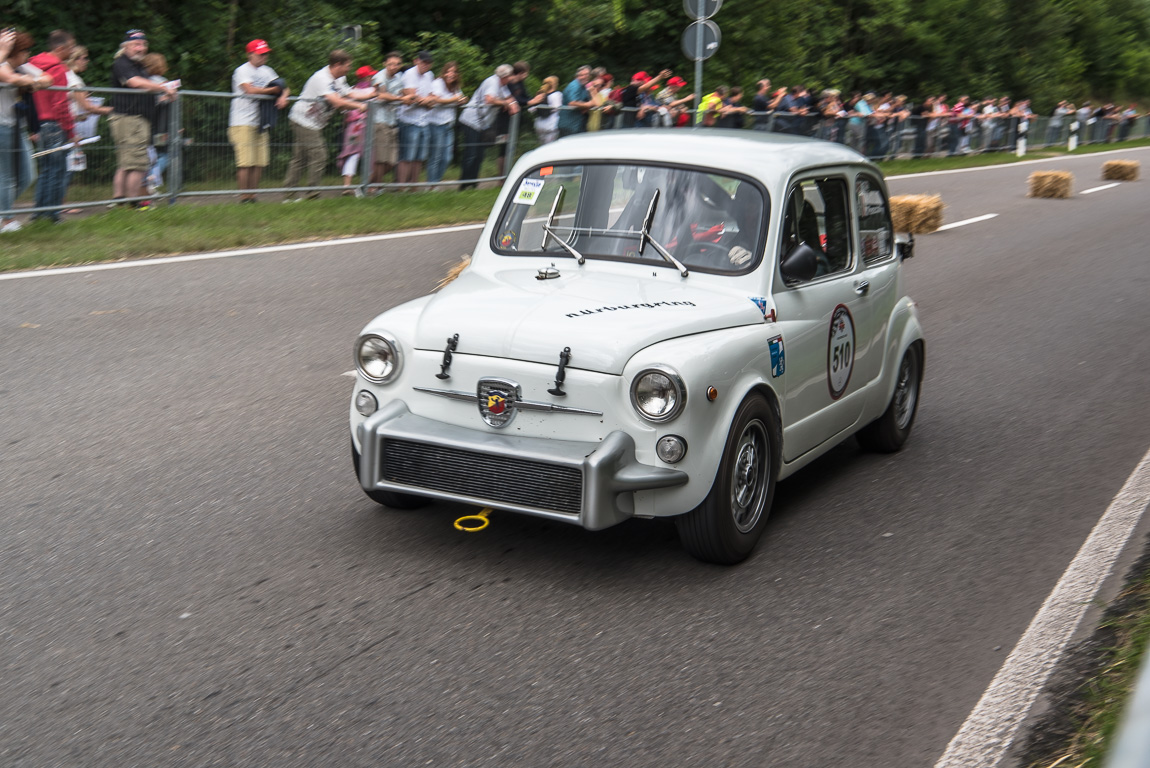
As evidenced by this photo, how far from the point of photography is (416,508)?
5.66m

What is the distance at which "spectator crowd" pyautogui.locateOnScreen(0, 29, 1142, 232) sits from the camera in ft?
40.0

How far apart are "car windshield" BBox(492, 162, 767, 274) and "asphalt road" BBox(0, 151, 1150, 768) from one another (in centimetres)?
125

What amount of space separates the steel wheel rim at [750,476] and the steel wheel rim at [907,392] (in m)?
2.00

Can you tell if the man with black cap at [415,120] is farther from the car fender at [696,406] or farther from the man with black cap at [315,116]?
the car fender at [696,406]

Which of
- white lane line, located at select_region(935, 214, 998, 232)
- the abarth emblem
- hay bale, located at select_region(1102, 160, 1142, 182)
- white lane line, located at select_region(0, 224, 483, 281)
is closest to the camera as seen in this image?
the abarth emblem

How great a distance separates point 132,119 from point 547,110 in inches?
308

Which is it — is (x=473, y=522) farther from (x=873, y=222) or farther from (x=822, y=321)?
(x=873, y=222)

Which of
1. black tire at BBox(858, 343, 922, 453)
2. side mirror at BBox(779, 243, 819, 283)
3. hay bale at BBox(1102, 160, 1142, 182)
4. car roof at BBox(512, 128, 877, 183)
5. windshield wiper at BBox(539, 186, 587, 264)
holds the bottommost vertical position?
black tire at BBox(858, 343, 922, 453)

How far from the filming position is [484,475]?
4.91 meters

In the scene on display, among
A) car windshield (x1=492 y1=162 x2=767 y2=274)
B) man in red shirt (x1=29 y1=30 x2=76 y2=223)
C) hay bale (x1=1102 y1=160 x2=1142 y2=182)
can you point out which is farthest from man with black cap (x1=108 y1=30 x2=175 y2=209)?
hay bale (x1=1102 y1=160 x2=1142 y2=182)

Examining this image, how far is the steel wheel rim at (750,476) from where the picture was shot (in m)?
5.21

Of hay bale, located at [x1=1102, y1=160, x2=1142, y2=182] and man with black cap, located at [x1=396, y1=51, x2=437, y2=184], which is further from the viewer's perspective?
hay bale, located at [x1=1102, y1=160, x2=1142, y2=182]

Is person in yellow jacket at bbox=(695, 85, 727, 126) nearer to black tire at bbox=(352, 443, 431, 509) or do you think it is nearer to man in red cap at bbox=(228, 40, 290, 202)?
man in red cap at bbox=(228, 40, 290, 202)

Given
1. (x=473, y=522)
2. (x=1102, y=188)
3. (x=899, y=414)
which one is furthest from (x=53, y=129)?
(x=1102, y=188)
